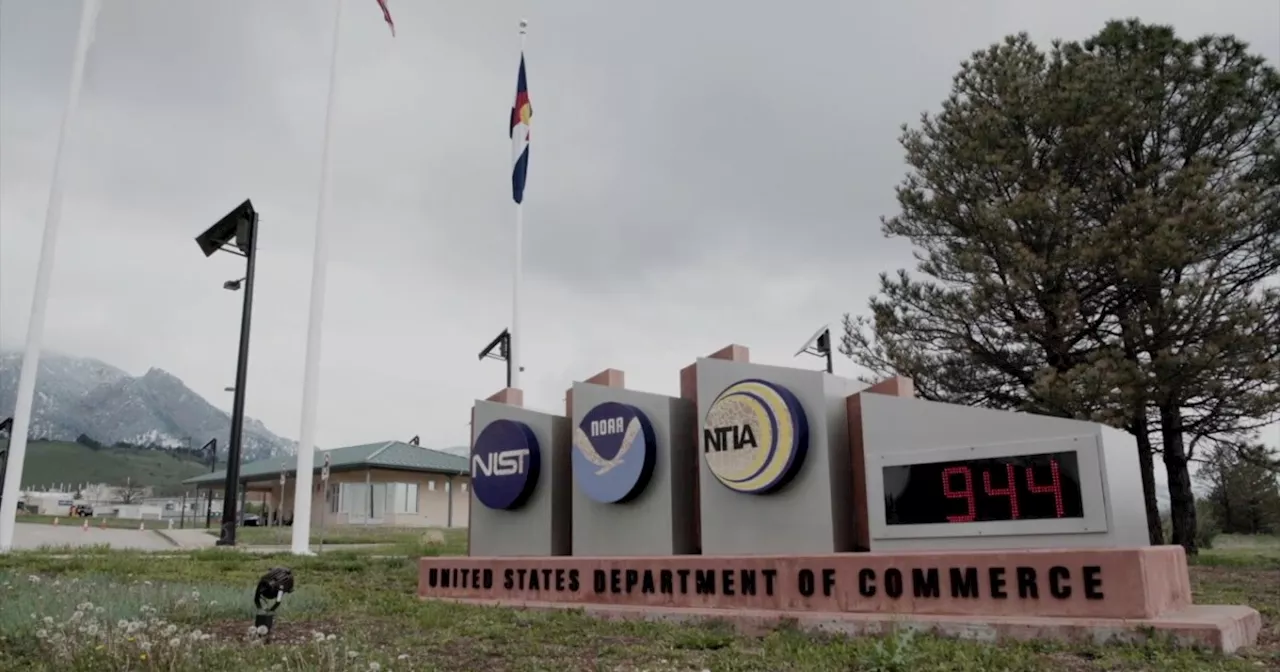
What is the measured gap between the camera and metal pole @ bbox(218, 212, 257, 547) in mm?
20391

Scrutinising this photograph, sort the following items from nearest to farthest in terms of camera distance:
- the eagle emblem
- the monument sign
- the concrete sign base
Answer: the concrete sign base
the monument sign
the eagle emblem

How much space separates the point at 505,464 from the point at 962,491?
6.31 metres

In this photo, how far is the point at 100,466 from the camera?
582ft

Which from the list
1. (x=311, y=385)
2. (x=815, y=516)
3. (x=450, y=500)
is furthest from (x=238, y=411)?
(x=450, y=500)

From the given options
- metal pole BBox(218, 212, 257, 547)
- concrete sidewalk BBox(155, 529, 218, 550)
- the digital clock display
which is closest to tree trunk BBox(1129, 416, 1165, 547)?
the digital clock display

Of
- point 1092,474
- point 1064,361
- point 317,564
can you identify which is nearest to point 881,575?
point 1092,474

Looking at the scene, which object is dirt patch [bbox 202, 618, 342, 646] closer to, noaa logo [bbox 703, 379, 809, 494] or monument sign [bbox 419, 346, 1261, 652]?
monument sign [bbox 419, 346, 1261, 652]

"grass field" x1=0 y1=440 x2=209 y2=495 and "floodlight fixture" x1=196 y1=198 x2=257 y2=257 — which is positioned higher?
"grass field" x1=0 y1=440 x2=209 y2=495

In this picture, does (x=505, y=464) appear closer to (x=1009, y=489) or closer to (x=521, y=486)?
(x=521, y=486)

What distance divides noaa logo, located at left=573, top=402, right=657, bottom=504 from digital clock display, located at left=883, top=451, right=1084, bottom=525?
2.99 metres

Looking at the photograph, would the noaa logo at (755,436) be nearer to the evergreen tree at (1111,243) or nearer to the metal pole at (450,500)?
the evergreen tree at (1111,243)

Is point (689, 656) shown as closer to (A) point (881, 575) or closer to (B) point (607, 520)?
(A) point (881, 575)

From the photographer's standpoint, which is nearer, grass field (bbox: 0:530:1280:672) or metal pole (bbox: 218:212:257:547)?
grass field (bbox: 0:530:1280:672)

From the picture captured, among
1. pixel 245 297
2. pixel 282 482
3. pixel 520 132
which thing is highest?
pixel 520 132
